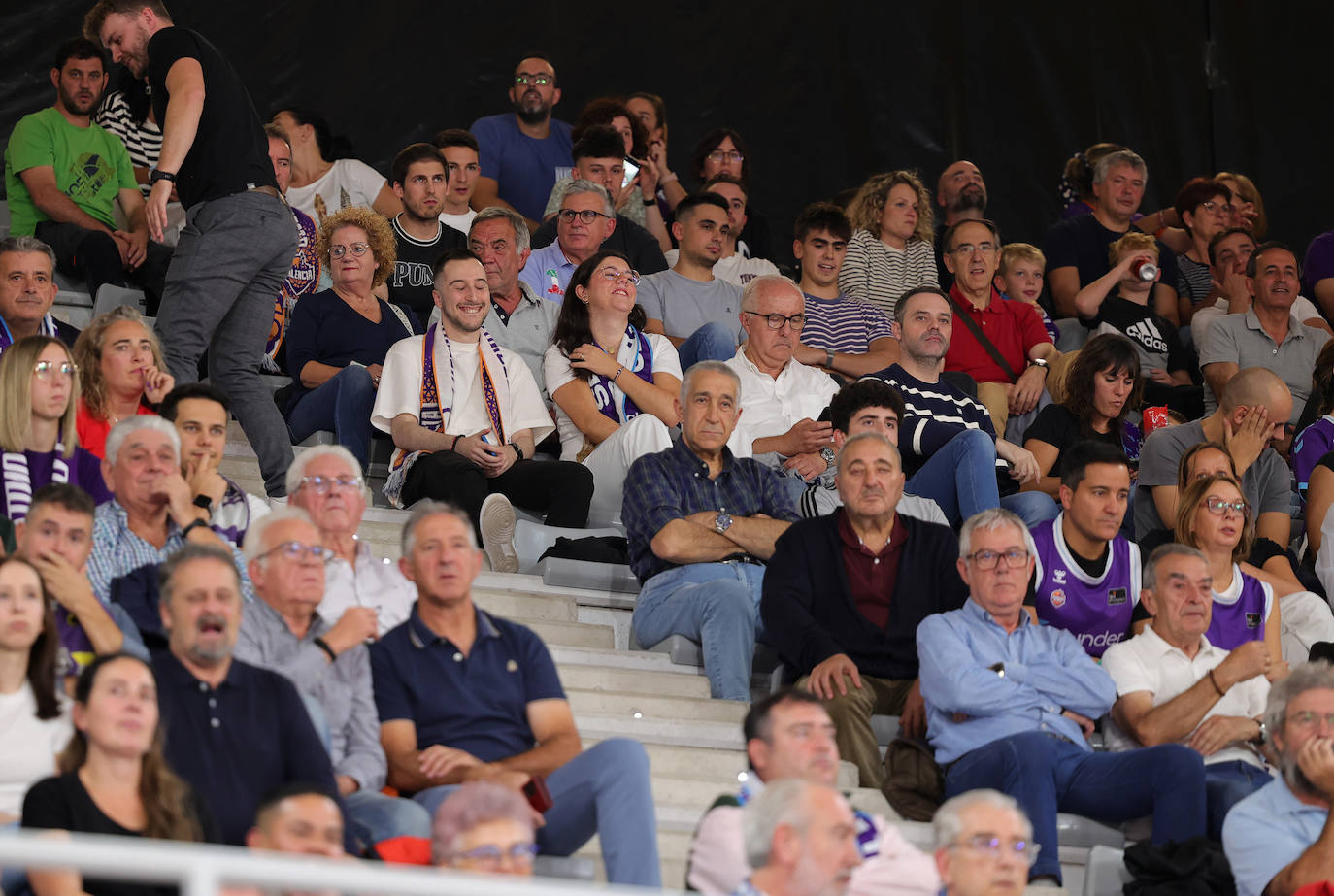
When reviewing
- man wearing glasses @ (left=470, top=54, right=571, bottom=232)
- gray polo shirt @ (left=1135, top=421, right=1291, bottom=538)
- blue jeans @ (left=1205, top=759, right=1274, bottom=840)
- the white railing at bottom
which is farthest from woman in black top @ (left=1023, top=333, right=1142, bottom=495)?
the white railing at bottom

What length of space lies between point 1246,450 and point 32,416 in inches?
136

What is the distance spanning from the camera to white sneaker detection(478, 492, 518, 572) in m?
5.12

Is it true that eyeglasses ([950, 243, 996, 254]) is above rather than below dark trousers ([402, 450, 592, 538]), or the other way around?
above

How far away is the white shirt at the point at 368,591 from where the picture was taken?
4137 mm

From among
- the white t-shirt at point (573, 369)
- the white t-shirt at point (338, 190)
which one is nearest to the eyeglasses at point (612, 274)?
the white t-shirt at point (573, 369)

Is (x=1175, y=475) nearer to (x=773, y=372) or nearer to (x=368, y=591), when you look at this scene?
(x=773, y=372)

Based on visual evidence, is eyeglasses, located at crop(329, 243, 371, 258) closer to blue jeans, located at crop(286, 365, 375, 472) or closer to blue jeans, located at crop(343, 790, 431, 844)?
blue jeans, located at crop(286, 365, 375, 472)

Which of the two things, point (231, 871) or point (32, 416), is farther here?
point (32, 416)

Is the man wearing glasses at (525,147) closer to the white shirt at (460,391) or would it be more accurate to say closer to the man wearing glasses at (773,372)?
the man wearing glasses at (773,372)

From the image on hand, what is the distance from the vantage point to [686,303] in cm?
666

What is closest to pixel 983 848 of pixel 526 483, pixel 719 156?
pixel 526 483

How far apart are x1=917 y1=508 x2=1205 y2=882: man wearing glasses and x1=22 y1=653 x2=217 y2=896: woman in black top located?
178cm

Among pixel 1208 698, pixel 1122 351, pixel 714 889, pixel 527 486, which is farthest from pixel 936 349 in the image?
pixel 714 889

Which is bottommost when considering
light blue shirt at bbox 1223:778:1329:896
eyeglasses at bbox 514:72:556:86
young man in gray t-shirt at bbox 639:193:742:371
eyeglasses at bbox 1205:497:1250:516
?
light blue shirt at bbox 1223:778:1329:896
